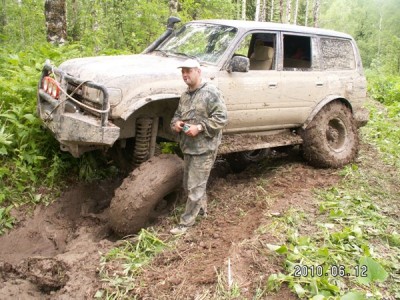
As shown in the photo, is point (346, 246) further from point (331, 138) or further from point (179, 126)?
point (331, 138)

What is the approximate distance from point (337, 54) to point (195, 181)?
12.0 feet

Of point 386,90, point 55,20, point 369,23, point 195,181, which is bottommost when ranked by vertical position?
point 386,90

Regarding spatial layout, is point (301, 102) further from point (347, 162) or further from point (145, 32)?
point (145, 32)

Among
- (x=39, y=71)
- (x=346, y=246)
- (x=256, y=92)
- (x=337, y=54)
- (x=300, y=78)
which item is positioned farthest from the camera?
(x=337, y=54)

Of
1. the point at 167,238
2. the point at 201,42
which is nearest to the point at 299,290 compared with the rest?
the point at 167,238

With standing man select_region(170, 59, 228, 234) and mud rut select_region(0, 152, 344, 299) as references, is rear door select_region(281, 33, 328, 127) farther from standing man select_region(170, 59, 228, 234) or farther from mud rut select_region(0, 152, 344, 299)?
standing man select_region(170, 59, 228, 234)

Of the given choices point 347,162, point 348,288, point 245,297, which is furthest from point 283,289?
point 347,162

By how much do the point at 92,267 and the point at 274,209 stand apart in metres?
2.18

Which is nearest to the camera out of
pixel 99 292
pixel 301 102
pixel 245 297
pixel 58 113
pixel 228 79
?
pixel 245 297

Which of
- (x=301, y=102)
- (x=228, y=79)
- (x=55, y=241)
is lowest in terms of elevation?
(x=55, y=241)

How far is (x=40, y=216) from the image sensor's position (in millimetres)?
5258

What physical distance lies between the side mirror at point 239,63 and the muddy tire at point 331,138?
1871mm

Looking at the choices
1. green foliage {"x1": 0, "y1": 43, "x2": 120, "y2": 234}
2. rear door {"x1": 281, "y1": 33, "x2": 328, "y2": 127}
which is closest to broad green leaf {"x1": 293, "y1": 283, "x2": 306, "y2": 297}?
rear door {"x1": 281, "y1": 33, "x2": 328, "y2": 127}

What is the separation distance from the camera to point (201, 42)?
5777mm
